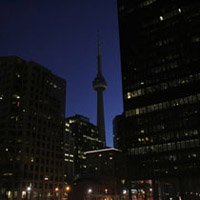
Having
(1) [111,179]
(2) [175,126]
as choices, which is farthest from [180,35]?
(1) [111,179]

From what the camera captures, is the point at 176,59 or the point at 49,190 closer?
the point at 176,59

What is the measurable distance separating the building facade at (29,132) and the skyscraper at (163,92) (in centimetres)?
4114

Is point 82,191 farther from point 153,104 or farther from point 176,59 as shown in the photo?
point 176,59

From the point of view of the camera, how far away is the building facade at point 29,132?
124 meters

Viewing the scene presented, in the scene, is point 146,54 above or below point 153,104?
above

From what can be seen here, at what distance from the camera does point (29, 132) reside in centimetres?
13512

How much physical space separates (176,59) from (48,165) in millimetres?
71577

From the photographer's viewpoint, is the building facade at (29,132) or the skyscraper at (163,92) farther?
the building facade at (29,132)

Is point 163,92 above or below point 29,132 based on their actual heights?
above

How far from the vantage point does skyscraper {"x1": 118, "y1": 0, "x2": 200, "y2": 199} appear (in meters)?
106

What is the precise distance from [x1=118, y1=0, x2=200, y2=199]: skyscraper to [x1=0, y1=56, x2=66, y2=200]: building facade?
4114 centimetres

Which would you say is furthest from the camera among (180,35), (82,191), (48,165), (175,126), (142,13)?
(48,165)

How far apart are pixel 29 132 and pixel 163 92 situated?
193 feet

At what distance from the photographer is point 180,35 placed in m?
116
